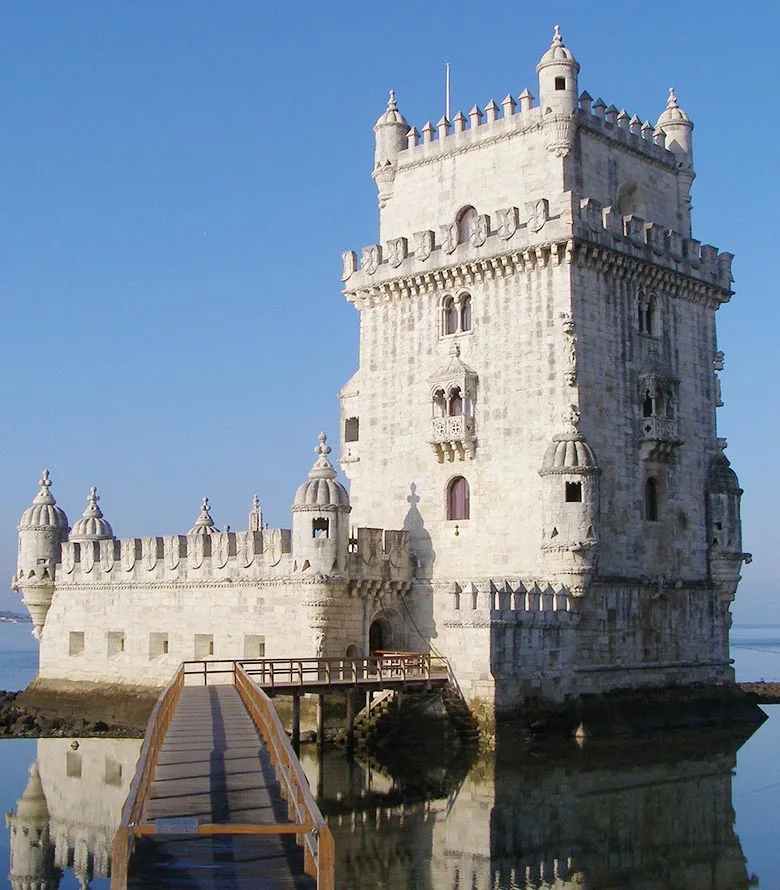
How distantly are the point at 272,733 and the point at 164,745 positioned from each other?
2.87 m

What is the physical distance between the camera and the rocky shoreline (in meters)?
38.3

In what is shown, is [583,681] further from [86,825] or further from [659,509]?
[86,825]

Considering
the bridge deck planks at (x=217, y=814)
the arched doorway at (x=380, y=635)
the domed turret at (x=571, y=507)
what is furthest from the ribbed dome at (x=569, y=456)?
the bridge deck planks at (x=217, y=814)

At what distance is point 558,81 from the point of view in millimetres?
37281

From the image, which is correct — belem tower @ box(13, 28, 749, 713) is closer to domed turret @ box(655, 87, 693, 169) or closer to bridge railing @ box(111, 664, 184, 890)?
domed turret @ box(655, 87, 693, 169)

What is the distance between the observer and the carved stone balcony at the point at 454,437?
121 ft

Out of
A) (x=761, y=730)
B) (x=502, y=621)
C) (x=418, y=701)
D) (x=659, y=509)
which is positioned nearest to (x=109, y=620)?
(x=418, y=701)

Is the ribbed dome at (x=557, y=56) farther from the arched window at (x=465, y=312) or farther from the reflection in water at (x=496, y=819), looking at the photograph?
the reflection in water at (x=496, y=819)

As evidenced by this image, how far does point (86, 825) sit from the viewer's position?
25500mm

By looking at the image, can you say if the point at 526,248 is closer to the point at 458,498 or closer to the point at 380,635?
the point at 458,498

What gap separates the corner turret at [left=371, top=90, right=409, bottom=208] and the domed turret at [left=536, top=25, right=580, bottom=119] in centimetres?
580

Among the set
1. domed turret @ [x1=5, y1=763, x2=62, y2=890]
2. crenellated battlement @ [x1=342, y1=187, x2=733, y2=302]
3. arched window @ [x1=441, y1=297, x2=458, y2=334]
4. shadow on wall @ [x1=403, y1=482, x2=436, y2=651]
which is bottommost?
domed turret @ [x1=5, y1=763, x2=62, y2=890]

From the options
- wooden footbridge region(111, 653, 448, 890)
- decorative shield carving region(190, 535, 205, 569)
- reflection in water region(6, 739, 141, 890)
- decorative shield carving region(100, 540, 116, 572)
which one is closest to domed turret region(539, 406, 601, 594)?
decorative shield carving region(190, 535, 205, 569)

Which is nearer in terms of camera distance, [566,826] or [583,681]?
[566,826]
